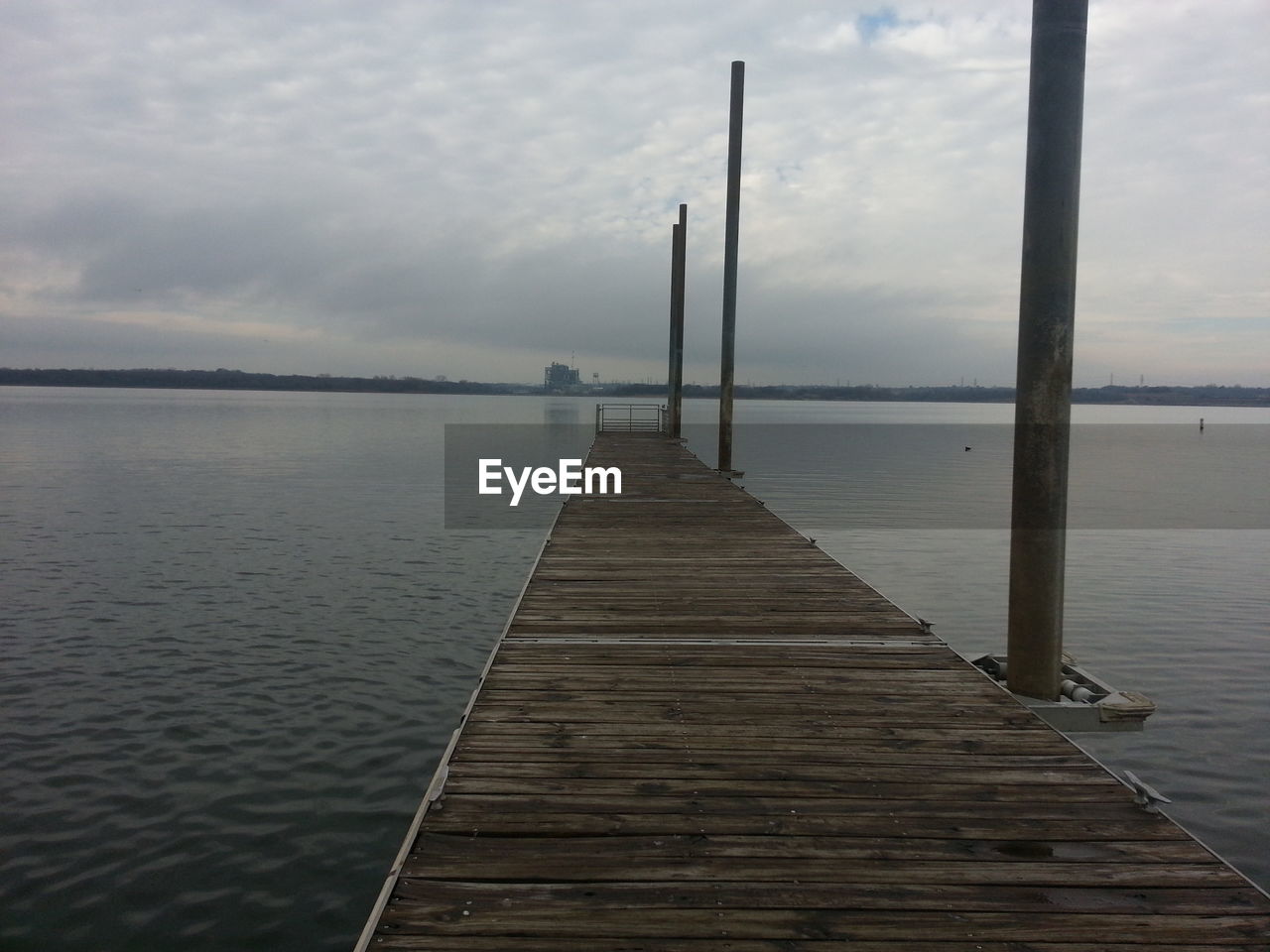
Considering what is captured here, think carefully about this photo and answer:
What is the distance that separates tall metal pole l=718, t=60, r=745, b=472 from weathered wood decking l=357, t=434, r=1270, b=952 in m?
14.8

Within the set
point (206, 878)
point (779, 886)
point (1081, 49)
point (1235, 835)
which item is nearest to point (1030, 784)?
point (779, 886)

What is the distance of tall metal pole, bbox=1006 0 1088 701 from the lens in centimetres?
542

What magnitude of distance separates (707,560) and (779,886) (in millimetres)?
→ 6908

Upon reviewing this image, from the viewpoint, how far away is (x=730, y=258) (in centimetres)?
2119

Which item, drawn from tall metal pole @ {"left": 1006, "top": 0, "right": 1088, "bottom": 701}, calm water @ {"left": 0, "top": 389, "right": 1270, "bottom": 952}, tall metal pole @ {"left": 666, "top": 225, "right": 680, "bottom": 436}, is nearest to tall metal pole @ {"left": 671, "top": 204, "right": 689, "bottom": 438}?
tall metal pole @ {"left": 666, "top": 225, "right": 680, "bottom": 436}

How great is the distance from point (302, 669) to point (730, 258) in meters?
14.8

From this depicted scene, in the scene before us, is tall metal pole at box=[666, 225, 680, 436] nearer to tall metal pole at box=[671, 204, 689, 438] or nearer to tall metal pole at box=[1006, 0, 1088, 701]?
tall metal pole at box=[671, 204, 689, 438]

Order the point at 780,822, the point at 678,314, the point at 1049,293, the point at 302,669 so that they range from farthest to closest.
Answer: the point at 678,314 → the point at 302,669 → the point at 1049,293 → the point at 780,822

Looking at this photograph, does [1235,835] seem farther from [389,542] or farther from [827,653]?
[389,542]

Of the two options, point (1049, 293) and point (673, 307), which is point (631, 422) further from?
point (1049, 293)

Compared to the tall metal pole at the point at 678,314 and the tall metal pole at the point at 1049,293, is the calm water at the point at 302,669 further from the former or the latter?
the tall metal pole at the point at 678,314

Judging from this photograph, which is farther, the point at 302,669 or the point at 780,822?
the point at 302,669

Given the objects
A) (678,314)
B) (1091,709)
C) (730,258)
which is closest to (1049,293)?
(1091,709)

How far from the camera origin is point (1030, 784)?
4.19m
